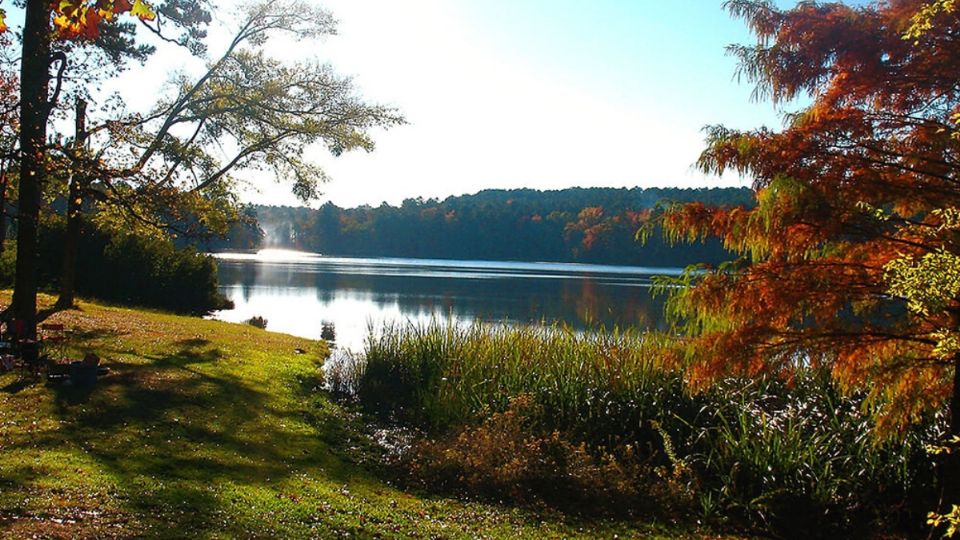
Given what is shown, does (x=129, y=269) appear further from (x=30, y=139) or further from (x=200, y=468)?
(x=200, y=468)

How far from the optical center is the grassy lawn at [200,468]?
569 cm

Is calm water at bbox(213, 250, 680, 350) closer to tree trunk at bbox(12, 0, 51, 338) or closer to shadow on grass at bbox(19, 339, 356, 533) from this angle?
shadow on grass at bbox(19, 339, 356, 533)

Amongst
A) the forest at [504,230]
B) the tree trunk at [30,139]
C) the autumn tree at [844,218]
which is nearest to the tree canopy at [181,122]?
the tree trunk at [30,139]

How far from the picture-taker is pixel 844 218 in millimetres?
6219

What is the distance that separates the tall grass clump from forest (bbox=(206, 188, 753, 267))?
80.2m

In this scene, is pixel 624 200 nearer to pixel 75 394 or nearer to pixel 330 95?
pixel 330 95

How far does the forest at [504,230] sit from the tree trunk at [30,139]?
82.3m

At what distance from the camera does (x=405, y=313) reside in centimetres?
3038

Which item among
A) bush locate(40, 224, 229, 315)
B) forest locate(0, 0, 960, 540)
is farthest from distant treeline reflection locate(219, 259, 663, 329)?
forest locate(0, 0, 960, 540)

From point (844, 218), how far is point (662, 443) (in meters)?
4.07

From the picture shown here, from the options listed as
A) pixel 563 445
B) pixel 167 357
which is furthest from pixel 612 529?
pixel 167 357

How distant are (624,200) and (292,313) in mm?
92472

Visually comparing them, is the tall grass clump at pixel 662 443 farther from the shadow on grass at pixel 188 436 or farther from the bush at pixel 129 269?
the bush at pixel 129 269

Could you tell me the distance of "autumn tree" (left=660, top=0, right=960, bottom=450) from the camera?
6.18 metres
